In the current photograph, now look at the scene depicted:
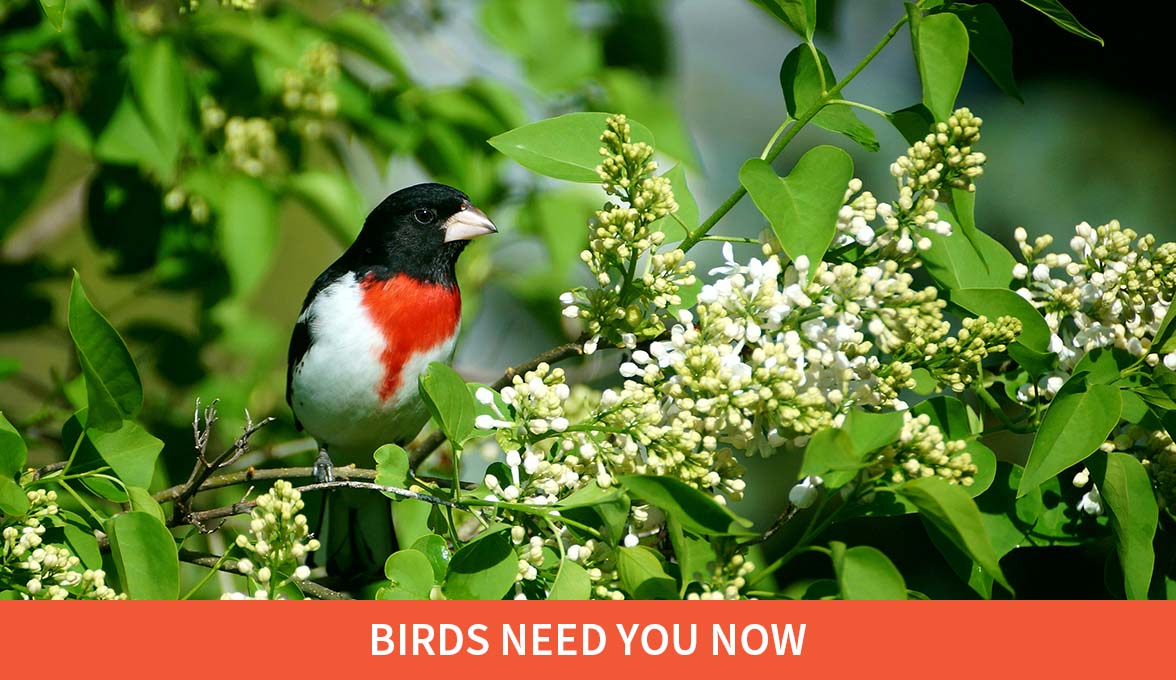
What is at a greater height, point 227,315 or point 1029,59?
point 1029,59

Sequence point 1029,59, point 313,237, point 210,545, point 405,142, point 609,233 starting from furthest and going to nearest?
1. point 313,237
2. point 1029,59
3. point 405,142
4. point 210,545
5. point 609,233

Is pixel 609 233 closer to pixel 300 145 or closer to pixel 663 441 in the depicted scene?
pixel 663 441

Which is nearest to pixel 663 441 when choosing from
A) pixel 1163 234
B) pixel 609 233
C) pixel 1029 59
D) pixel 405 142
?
pixel 609 233

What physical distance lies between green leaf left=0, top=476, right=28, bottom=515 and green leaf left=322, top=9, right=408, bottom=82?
1.81 metres

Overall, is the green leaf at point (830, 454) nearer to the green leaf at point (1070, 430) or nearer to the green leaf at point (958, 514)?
the green leaf at point (958, 514)

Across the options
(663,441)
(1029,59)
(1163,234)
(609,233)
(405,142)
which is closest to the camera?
(663,441)

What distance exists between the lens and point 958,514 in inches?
49.1

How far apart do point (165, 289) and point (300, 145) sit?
0.54m

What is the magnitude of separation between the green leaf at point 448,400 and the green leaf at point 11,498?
54 centimetres

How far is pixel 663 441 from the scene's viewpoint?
1478mm

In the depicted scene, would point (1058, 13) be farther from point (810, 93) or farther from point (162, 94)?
point (162, 94)

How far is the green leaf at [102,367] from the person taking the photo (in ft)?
5.08

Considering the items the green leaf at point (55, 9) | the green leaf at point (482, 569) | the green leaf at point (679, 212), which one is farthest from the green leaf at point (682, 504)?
the green leaf at point (55, 9)

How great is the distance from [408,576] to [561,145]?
67 centimetres
